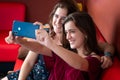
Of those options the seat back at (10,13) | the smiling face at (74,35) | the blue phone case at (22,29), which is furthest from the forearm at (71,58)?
the seat back at (10,13)

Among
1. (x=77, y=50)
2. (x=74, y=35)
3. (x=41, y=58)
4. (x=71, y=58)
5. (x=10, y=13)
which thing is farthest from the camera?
(x=10, y=13)

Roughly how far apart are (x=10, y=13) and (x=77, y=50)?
181 centimetres

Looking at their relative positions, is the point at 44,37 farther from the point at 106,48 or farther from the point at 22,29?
the point at 106,48

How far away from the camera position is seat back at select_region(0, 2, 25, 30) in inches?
121

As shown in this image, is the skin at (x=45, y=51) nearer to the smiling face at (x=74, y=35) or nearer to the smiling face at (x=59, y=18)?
the smiling face at (x=59, y=18)

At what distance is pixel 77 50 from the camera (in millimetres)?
1459

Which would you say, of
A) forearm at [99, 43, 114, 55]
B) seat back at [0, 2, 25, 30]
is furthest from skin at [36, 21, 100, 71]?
seat back at [0, 2, 25, 30]

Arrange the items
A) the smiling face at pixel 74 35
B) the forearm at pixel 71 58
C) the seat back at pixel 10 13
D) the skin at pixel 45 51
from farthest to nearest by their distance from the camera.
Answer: the seat back at pixel 10 13 < the skin at pixel 45 51 < the smiling face at pixel 74 35 < the forearm at pixel 71 58

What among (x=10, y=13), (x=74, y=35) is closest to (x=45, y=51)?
(x=74, y=35)

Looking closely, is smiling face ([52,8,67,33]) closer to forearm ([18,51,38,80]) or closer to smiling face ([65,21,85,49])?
forearm ([18,51,38,80])

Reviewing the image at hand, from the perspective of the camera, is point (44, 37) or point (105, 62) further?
point (105, 62)

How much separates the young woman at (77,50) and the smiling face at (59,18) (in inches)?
12.0

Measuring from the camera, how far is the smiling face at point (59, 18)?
5.74ft

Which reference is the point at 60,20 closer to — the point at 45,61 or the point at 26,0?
the point at 45,61
